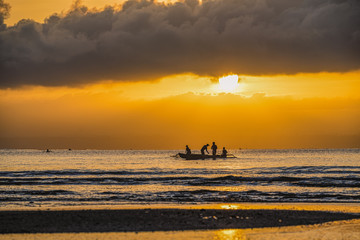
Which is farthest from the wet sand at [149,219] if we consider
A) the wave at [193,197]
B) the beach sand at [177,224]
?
the wave at [193,197]

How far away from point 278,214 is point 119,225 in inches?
292

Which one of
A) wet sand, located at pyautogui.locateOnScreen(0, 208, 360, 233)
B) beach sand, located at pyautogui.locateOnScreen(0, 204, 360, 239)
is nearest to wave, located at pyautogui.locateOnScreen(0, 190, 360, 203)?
beach sand, located at pyautogui.locateOnScreen(0, 204, 360, 239)

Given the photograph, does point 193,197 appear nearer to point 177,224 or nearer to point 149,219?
point 149,219

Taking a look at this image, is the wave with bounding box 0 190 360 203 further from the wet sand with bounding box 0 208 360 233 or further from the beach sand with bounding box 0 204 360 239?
the wet sand with bounding box 0 208 360 233

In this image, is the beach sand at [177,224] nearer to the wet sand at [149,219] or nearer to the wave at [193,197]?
the wet sand at [149,219]

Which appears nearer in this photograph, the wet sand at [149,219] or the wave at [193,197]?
the wet sand at [149,219]

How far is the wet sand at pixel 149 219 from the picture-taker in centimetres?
1934

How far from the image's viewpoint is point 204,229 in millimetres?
18969

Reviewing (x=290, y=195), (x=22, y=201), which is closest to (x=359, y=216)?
(x=290, y=195)

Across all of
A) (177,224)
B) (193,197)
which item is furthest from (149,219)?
(193,197)

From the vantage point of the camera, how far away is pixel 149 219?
2144cm

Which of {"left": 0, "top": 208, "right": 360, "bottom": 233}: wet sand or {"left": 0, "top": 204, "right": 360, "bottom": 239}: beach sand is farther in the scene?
{"left": 0, "top": 208, "right": 360, "bottom": 233}: wet sand

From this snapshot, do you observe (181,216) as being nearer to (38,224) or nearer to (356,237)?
(38,224)

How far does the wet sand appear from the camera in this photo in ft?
63.5
